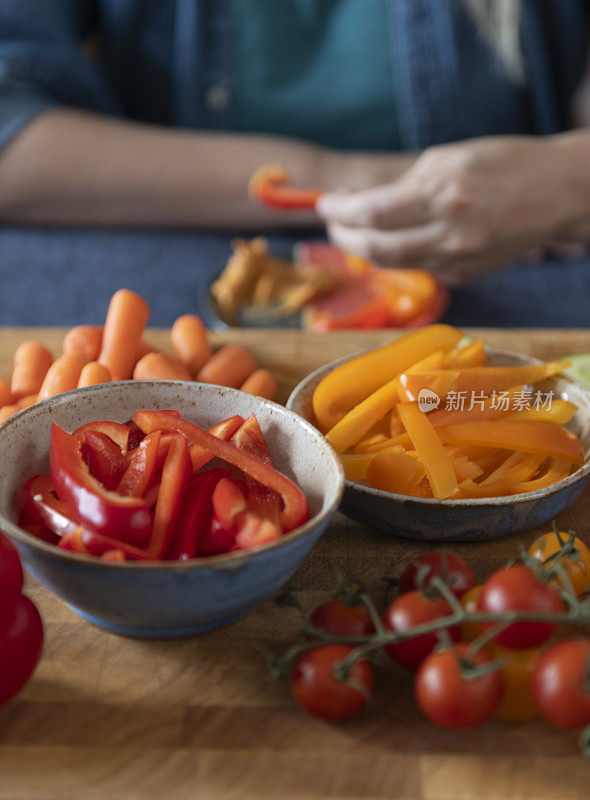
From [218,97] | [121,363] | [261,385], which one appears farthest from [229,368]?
[218,97]

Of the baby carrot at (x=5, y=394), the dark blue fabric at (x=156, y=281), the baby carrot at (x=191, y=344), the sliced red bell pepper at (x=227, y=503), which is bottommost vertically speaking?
the dark blue fabric at (x=156, y=281)

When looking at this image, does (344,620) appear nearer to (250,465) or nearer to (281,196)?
(250,465)

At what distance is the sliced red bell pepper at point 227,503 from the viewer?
825 mm

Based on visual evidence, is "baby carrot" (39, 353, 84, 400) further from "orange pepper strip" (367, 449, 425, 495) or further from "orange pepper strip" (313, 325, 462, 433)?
"orange pepper strip" (367, 449, 425, 495)

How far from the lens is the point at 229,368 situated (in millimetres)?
1349

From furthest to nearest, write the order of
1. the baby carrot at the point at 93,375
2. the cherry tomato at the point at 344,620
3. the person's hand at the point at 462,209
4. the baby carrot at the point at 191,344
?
the person's hand at the point at 462,209 → the baby carrot at the point at 191,344 → the baby carrot at the point at 93,375 → the cherry tomato at the point at 344,620

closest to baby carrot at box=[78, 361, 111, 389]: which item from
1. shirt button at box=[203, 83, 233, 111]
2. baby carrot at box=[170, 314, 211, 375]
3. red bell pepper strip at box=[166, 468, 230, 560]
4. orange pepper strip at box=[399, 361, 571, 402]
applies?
baby carrot at box=[170, 314, 211, 375]

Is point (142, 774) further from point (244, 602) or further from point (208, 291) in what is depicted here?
point (208, 291)

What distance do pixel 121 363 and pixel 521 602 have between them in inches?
29.3

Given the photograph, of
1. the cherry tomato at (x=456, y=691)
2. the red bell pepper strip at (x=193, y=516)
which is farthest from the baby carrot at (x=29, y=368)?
the cherry tomato at (x=456, y=691)

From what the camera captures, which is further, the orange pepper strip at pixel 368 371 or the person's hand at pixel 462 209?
the person's hand at pixel 462 209

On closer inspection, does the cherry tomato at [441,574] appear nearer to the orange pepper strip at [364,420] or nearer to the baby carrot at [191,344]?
the orange pepper strip at [364,420]

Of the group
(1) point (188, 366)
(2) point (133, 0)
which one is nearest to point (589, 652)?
(1) point (188, 366)

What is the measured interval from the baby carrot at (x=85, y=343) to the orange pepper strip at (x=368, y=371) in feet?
1.30
